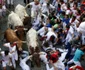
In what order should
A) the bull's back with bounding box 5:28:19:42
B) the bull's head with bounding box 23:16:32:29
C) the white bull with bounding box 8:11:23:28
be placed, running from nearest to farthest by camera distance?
the bull's back with bounding box 5:28:19:42, the white bull with bounding box 8:11:23:28, the bull's head with bounding box 23:16:32:29

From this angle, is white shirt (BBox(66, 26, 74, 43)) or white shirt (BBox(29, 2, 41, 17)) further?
white shirt (BBox(29, 2, 41, 17))

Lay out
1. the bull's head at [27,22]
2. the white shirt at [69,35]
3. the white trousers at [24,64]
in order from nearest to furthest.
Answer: the white trousers at [24,64]
the white shirt at [69,35]
the bull's head at [27,22]

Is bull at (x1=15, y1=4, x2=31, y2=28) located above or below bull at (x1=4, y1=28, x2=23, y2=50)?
above

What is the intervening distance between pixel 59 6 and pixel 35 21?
212 centimetres

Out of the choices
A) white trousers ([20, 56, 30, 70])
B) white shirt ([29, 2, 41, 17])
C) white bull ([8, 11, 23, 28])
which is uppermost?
white shirt ([29, 2, 41, 17])

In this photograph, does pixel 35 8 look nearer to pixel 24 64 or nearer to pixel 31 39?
pixel 31 39

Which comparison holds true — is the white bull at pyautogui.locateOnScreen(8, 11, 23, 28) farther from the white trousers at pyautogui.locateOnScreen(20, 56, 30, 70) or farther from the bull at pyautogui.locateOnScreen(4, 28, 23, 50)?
the white trousers at pyautogui.locateOnScreen(20, 56, 30, 70)

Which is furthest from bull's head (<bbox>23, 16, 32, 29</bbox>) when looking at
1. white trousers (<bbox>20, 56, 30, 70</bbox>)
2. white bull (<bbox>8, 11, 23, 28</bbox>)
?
white trousers (<bbox>20, 56, 30, 70</bbox>)

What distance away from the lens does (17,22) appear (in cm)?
1308

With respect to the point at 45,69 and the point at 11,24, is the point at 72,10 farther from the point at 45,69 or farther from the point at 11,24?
the point at 45,69

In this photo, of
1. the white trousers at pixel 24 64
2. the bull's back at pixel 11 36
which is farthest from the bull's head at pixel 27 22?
the white trousers at pixel 24 64

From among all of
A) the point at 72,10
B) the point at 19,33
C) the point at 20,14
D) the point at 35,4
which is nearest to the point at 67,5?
the point at 72,10

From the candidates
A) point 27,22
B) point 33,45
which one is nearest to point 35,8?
point 27,22

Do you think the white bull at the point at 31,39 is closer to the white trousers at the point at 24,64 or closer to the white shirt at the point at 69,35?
the white trousers at the point at 24,64
